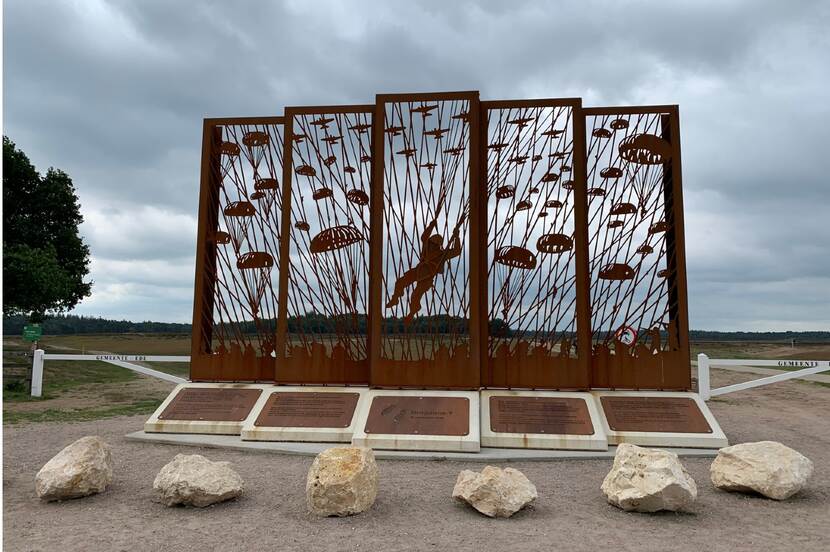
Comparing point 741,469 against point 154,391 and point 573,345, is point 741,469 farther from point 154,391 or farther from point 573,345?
point 154,391

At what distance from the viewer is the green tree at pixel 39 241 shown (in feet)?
35.5

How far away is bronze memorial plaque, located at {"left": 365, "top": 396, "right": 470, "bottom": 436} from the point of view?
5960mm

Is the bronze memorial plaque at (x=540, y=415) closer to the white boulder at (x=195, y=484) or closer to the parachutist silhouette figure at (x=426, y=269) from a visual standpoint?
the parachutist silhouette figure at (x=426, y=269)

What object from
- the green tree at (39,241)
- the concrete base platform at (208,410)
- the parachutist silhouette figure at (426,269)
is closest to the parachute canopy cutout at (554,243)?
the parachutist silhouette figure at (426,269)

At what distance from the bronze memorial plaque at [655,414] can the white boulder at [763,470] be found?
4.83ft

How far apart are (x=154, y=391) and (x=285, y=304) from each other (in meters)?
6.42

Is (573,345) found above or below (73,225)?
below

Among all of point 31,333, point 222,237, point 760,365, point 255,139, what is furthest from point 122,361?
point 760,365

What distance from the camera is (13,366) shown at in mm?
11883

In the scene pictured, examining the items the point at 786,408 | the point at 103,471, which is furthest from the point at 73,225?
the point at 786,408

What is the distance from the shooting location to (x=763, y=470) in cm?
433

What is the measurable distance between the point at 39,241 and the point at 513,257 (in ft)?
34.7

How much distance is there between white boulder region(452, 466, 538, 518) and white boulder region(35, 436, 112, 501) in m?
2.63

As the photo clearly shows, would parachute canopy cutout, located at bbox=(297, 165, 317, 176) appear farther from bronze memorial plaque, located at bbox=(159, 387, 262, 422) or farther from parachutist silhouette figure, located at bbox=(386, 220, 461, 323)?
bronze memorial plaque, located at bbox=(159, 387, 262, 422)
